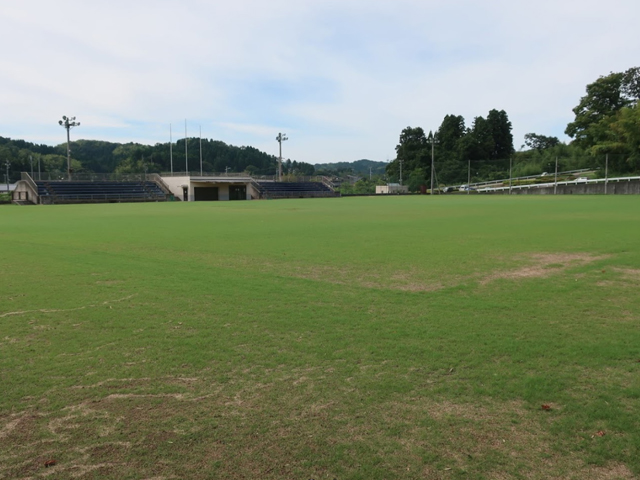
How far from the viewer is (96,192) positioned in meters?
50.9

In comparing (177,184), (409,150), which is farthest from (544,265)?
(409,150)

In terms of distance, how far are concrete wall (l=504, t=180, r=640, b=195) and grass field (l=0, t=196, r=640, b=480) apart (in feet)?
159

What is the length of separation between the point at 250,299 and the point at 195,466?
358 cm

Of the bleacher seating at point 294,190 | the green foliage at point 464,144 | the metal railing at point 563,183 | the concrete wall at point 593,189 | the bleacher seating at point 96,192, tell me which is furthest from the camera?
the green foliage at point 464,144

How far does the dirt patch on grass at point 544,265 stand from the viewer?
7.51 meters

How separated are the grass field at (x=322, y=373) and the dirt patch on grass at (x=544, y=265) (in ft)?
0.25

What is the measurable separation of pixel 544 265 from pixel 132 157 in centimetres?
11946

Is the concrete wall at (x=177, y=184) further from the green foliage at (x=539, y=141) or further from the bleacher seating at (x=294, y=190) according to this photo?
the green foliage at (x=539, y=141)

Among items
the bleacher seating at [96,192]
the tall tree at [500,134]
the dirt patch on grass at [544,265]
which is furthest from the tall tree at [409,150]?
the dirt patch on grass at [544,265]

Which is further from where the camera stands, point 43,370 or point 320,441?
point 43,370

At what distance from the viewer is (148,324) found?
513 cm

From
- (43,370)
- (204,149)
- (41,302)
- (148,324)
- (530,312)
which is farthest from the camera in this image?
(204,149)

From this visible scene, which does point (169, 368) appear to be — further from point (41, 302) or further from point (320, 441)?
point (41, 302)

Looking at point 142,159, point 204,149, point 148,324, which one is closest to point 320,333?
point 148,324
